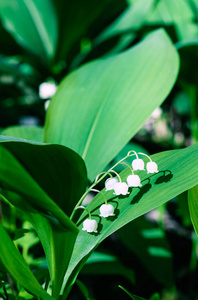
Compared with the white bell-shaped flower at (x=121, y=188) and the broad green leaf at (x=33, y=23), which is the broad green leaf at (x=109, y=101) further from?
the broad green leaf at (x=33, y=23)

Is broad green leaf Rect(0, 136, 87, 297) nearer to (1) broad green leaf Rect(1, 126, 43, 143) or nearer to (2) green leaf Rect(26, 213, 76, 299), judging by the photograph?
(2) green leaf Rect(26, 213, 76, 299)

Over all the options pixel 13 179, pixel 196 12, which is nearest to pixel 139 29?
pixel 196 12

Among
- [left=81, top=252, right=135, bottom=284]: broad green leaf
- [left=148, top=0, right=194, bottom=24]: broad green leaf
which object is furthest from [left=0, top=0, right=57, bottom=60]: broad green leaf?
[left=81, top=252, right=135, bottom=284]: broad green leaf

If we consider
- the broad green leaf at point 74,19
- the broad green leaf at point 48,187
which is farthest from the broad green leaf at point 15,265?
the broad green leaf at point 74,19

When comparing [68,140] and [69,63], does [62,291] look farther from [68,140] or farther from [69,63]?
[69,63]

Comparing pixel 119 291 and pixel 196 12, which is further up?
pixel 196 12
